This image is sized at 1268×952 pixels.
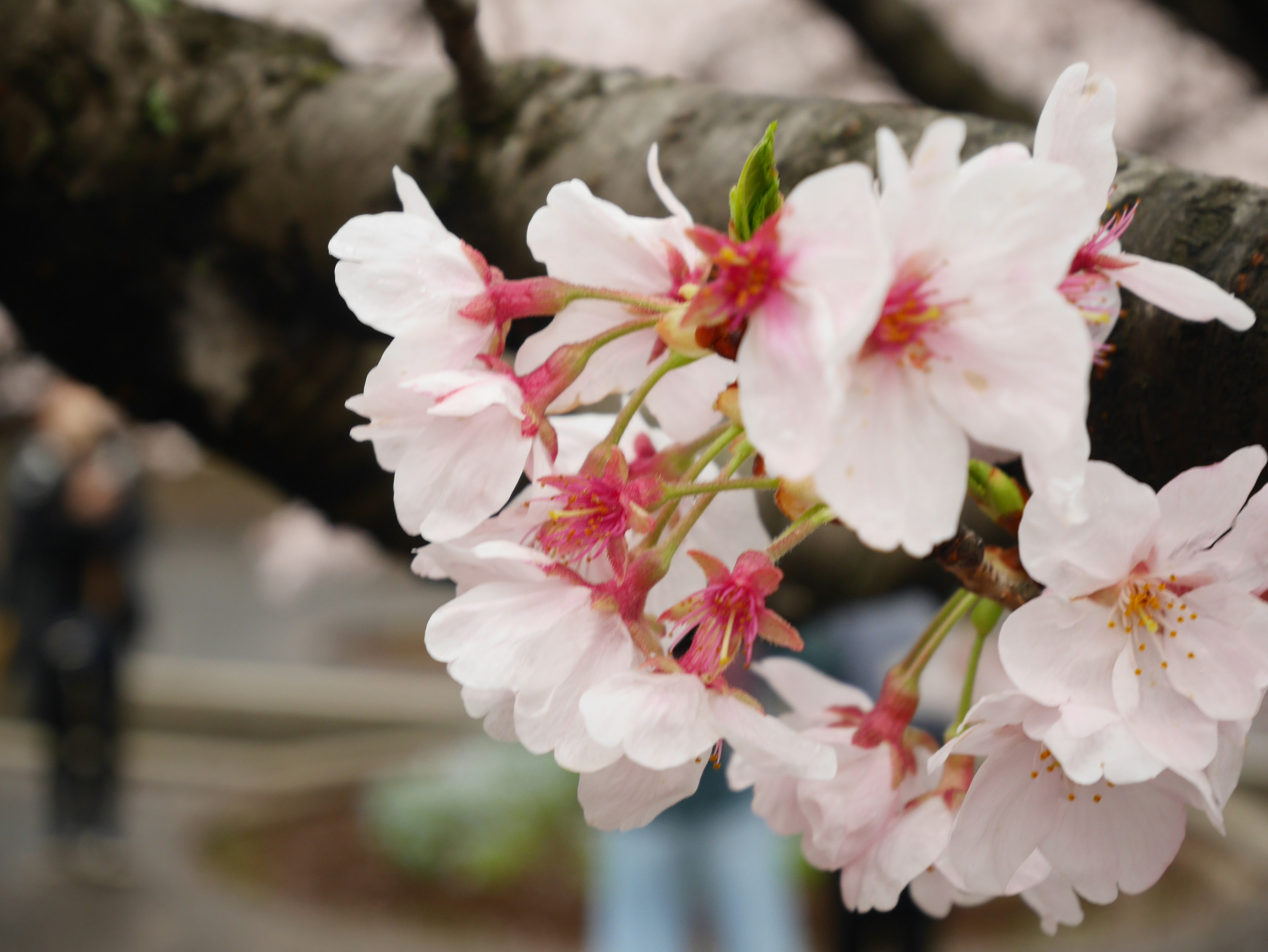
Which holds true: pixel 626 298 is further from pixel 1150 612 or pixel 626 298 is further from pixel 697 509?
pixel 1150 612

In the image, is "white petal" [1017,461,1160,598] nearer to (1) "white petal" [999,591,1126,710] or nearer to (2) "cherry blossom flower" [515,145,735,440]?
(1) "white petal" [999,591,1126,710]

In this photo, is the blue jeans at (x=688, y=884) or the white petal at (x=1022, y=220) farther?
the blue jeans at (x=688, y=884)

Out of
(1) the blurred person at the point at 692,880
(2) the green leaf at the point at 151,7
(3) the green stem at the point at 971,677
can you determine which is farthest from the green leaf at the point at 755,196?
(1) the blurred person at the point at 692,880

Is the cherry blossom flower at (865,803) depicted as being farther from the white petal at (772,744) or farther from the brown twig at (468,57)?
the brown twig at (468,57)

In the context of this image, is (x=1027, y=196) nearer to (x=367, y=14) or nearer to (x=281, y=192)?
(x=281, y=192)

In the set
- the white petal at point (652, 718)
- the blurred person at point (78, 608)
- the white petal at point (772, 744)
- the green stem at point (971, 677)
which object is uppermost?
the white petal at point (652, 718)

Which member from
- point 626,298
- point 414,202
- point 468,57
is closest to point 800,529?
point 626,298

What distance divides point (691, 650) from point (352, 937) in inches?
172

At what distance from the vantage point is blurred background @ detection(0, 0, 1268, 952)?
2.97m

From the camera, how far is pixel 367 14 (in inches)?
163

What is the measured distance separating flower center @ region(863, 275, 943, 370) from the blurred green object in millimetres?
4608

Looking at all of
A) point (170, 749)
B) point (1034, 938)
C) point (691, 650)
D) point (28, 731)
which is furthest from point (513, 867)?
point (691, 650)

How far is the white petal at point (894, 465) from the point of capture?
370 millimetres

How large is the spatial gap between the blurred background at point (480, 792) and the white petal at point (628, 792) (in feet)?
6.19
